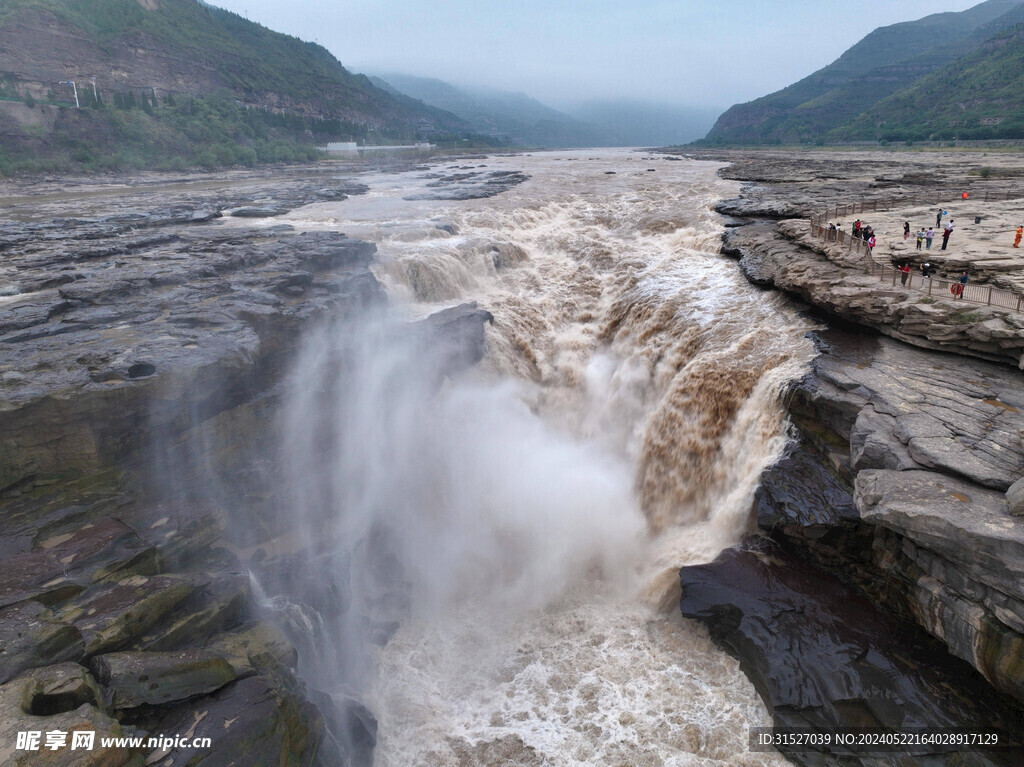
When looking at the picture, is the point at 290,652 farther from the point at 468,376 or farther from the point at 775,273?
the point at 775,273

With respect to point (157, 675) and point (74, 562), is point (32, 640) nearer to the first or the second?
point (157, 675)

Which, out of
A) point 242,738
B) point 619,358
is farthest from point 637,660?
point 619,358

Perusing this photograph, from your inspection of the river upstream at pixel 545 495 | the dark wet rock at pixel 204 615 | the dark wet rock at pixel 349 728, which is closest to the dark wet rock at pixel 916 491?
the river upstream at pixel 545 495

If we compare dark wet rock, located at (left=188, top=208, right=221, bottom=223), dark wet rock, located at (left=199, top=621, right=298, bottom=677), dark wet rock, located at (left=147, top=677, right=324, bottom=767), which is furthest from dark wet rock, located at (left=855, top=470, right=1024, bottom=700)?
dark wet rock, located at (left=188, top=208, right=221, bottom=223)

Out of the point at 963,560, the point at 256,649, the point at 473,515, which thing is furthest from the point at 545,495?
the point at 963,560

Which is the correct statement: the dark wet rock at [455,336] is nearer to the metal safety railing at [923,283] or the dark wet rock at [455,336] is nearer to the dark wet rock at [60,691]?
the metal safety railing at [923,283]

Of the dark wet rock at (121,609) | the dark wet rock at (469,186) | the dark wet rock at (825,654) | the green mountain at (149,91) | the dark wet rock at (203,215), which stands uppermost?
the green mountain at (149,91)
